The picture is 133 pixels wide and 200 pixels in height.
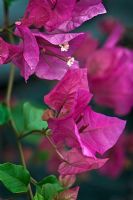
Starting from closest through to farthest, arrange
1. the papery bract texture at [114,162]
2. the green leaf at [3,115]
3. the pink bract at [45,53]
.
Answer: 1. the pink bract at [45,53]
2. the green leaf at [3,115]
3. the papery bract texture at [114,162]

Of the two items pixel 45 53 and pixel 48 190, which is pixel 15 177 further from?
pixel 45 53

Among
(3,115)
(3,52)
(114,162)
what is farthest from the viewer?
(114,162)

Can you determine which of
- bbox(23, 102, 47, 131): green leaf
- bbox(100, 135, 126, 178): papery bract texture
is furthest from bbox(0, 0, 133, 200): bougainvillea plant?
bbox(100, 135, 126, 178): papery bract texture

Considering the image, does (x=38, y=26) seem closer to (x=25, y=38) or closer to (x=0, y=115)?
(x=25, y=38)

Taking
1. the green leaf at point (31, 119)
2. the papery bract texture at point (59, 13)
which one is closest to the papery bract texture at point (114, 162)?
the green leaf at point (31, 119)

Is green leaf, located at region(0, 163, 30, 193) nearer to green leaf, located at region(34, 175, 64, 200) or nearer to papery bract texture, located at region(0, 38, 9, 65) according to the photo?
green leaf, located at region(34, 175, 64, 200)

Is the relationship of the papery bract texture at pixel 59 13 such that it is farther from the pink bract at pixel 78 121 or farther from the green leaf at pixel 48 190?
the green leaf at pixel 48 190

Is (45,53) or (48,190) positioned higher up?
(45,53)

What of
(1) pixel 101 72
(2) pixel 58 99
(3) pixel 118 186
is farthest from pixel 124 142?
(2) pixel 58 99

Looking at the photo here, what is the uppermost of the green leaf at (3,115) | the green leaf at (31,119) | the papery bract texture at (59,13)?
the papery bract texture at (59,13)

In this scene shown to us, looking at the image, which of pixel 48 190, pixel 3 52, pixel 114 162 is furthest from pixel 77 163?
pixel 114 162
